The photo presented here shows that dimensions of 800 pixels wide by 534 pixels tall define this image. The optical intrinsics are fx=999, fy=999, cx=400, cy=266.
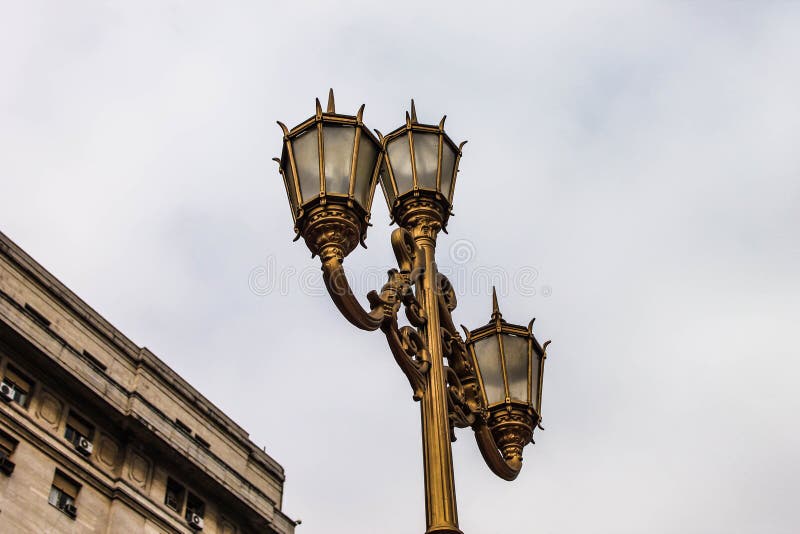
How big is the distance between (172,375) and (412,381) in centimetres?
3201

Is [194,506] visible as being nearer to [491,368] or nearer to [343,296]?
[491,368]

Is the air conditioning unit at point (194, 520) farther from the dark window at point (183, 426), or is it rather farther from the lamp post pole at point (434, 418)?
the lamp post pole at point (434, 418)

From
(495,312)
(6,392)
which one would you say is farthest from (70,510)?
(495,312)

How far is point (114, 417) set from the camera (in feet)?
108

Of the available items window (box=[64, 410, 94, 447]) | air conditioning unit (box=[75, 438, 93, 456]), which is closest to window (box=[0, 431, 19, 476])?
window (box=[64, 410, 94, 447])

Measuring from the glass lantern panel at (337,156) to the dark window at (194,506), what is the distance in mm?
30080

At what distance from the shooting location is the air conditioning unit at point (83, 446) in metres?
31.2

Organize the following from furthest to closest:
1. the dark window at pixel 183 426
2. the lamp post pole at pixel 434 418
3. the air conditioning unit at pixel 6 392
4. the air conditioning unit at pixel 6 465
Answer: the dark window at pixel 183 426 → the air conditioning unit at pixel 6 392 → the air conditioning unit at pixel 6 465 → the lamp post pole at pixel 434 418

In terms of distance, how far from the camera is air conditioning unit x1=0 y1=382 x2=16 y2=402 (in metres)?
29.0

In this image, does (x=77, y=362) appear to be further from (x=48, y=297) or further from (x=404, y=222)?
(x=404, y=222)

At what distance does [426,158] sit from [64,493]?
85.4 feet

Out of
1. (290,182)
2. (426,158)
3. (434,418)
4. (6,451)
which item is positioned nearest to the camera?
(434,418)

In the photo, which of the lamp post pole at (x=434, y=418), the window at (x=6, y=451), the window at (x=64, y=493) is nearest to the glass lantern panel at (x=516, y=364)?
the lamp post pole at (x=434, y=418)

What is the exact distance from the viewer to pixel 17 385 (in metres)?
30.2
